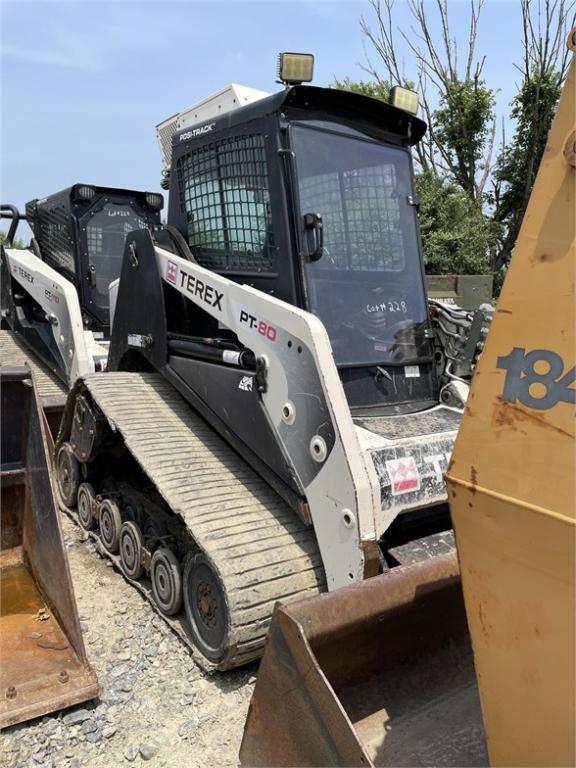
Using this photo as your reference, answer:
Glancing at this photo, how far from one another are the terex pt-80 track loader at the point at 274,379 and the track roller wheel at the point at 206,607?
0.03 feet

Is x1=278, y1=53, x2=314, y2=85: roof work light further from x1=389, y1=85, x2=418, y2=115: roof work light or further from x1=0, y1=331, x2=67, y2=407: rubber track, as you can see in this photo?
x1=0, y1=331, x2=67, y2=407: rubber track

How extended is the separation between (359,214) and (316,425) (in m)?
1.24

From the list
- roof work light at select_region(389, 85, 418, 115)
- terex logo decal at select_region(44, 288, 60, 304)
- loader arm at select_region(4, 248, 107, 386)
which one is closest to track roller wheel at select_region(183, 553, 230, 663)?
roof work light at select_region(389, 85, 418, 115)

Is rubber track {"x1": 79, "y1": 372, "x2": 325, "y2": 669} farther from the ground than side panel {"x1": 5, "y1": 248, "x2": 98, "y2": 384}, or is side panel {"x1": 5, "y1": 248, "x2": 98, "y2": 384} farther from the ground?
side panel {"x1": 5, "y1": 248, "x2": 98, "y2": 384}

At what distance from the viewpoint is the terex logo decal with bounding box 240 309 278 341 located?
2.95 meters

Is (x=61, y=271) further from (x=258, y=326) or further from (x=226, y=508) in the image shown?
(x=226, y=508)

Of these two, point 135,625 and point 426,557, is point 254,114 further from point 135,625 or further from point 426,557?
point 135,625

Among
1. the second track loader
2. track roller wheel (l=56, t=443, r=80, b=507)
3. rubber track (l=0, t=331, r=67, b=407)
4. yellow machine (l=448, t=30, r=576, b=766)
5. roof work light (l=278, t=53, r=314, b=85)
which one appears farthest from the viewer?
the second track loader

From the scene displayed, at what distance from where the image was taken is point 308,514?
9.35 ft

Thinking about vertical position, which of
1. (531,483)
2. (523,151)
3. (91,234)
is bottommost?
(531,483)

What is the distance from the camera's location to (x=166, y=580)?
320 cm

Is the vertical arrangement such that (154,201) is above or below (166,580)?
above

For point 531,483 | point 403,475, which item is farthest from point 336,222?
point 531,483

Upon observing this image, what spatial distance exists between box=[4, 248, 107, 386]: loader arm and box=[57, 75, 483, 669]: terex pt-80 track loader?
1.92m
